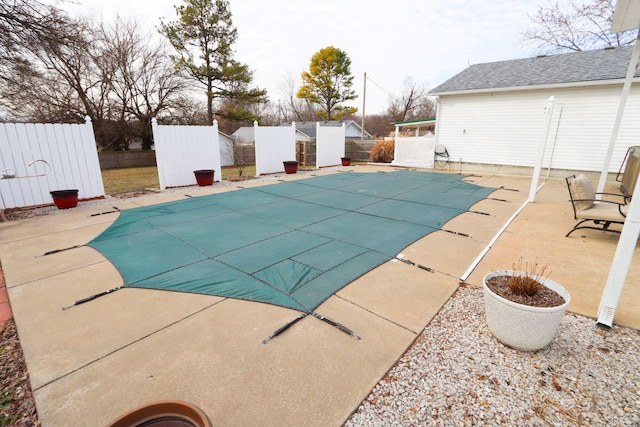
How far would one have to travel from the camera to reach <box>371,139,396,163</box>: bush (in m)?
A: 13.6

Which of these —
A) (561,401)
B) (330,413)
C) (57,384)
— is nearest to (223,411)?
(330,413)

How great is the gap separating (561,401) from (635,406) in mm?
374

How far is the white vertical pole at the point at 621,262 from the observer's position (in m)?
1.97

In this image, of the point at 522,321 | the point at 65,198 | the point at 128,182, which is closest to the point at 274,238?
the point at 522,321

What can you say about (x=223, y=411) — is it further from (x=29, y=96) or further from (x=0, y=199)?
(x=29, y=96)

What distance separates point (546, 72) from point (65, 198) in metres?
14.5

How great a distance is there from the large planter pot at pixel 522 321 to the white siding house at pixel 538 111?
8671mm

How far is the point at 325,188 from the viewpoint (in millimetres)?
7691

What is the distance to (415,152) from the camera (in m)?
12.1

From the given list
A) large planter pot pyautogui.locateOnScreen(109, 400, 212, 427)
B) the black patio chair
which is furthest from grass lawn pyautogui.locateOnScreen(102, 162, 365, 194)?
the black patio chair

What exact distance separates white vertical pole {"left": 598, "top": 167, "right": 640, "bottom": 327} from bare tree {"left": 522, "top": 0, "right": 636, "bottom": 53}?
18.0 metres

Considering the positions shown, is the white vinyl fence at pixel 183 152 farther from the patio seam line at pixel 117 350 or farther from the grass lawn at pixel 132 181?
the patio seam line at pixel 117 350

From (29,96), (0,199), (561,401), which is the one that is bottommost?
(561,401)

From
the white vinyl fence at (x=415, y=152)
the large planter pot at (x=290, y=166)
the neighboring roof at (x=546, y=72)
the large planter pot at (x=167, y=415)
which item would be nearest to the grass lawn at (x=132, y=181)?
the large planter pot at (x=290, y=166)
